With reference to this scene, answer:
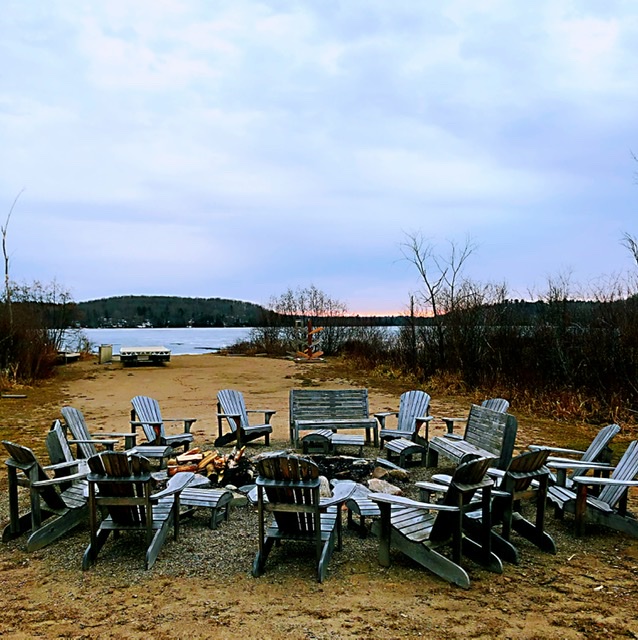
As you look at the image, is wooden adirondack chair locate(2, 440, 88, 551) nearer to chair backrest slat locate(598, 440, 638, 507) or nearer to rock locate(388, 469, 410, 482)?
rock locate(388, 469, 410, 482)

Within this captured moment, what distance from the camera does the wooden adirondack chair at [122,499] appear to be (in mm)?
3650

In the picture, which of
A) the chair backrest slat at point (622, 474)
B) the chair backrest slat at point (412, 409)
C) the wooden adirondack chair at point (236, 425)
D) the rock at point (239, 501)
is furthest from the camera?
the wooden adirondack chair at point (236, 425)

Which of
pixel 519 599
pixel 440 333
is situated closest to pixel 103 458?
pixel 519 599

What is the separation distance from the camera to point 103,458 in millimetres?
3625

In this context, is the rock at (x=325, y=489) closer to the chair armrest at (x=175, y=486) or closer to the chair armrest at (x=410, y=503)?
the chair armrest at (x=175, y=486)

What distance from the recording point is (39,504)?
4207mm

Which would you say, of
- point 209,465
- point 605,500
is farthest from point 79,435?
point 605,500

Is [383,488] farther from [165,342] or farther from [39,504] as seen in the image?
[165,342]

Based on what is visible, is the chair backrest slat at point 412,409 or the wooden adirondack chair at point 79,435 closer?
the wooden adirondack chair at point 79,435

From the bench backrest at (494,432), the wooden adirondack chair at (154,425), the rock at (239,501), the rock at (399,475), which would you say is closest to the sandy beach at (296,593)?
the rock at (239,501)

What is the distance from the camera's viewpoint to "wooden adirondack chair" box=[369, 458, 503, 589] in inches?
136

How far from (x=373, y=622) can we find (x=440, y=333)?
11.5 meters

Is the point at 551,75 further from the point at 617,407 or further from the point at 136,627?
the point at 136,627

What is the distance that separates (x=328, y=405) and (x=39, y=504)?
432 cm
